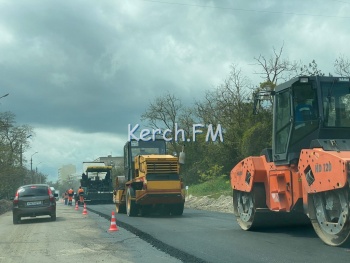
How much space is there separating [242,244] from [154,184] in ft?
33.1

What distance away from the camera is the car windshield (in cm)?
2116

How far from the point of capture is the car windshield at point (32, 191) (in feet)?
69.4

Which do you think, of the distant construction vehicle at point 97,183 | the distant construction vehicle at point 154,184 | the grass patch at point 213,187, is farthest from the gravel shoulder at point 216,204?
the distant construction vehicle at point 97,183

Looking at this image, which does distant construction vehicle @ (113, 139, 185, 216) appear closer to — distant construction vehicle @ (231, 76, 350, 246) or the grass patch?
distant construction vehicle @ (231, 76, 350, 246)

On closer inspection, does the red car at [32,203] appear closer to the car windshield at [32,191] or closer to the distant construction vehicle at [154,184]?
the car windshield at [32,191]

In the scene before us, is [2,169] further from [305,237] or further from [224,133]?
[305,237]

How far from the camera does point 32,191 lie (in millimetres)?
21344

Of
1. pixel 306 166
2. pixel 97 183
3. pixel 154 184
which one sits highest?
pixel 306 166

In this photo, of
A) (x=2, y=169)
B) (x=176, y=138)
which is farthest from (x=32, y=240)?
(x=176, y=138)

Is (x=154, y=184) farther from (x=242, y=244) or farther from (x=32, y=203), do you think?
(x=242, y=244)

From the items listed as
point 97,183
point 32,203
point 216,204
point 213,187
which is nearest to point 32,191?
point 32,203

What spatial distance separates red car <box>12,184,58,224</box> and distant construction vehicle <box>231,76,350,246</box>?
33.4ft

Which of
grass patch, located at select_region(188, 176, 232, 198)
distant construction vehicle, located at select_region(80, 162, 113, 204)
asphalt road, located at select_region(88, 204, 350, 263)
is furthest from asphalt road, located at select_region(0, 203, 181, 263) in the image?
distant construction vehicle, located at select_region(80, 162, 113, 204)

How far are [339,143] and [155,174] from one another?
37.5 ft
